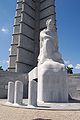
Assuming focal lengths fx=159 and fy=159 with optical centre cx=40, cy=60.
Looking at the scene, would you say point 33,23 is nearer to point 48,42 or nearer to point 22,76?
point 22,76

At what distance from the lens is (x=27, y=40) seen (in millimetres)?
34344

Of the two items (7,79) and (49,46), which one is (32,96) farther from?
(7,79)

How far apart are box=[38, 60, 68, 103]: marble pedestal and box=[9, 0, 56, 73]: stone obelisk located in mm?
19768

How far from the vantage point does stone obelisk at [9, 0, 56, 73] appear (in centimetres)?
3231

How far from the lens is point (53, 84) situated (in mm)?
10969

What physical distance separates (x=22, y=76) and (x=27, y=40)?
14.4m

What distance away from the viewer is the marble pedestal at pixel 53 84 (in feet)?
35.5

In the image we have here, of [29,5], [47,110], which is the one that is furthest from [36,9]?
[47,110]

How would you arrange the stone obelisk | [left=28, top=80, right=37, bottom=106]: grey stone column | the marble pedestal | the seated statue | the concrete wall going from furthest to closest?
the stone obelisk
the concrete wall
the seated statue
the marble pedestal
[left=28, top=80, right=37, bottom=106]: grey stone column

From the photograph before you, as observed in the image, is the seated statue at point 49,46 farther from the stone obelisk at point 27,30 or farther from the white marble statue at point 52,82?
the stone obelisk at point 27,30

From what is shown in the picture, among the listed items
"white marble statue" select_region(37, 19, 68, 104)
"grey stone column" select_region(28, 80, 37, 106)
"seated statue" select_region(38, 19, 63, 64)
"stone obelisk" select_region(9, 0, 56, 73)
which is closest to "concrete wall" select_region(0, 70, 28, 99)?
"stone obelisk" select_region(9, 0, 56, 73)

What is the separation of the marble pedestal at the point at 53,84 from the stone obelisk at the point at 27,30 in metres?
19.8

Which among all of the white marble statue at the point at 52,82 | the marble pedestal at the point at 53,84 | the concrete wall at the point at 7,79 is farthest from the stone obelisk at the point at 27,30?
the marble pedestal at the point at 53,84

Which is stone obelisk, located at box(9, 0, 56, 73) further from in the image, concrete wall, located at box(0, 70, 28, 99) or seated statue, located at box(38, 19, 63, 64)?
seated statue, located at box(38, 19, 63, 64)
